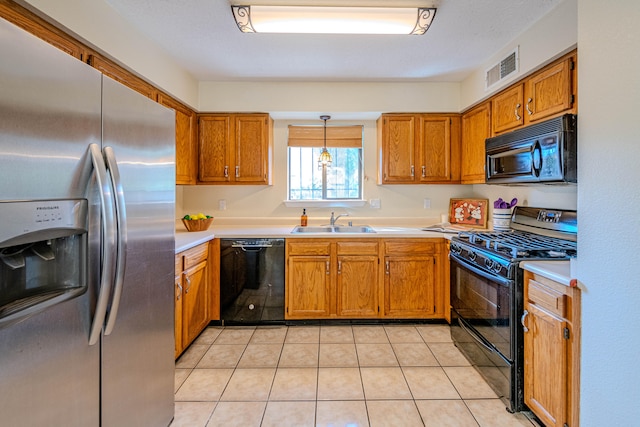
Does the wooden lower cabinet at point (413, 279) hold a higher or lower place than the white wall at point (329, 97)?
lower

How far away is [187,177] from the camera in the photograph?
9.49 ft

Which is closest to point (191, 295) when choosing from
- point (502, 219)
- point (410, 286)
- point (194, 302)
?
point (194, 302)

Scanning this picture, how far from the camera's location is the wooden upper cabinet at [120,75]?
1793 millimetres

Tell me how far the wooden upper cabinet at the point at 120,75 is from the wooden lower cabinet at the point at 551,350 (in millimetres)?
2649

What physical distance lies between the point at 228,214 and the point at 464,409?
2720mm

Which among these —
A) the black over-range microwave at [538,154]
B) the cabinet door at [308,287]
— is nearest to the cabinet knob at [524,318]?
the black over-range microwave at [538,154]

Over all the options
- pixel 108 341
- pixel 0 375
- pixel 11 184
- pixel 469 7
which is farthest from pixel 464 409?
pixel 469 7

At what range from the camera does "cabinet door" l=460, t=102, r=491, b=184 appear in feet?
9.00

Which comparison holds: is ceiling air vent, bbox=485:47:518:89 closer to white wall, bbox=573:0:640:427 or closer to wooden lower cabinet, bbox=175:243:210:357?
white wall, bbox=573:0:640:427

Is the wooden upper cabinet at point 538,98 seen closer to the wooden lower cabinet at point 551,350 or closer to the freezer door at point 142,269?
the wooden lower cabinet at point 551,350

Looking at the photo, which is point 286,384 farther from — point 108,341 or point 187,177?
point 187,177

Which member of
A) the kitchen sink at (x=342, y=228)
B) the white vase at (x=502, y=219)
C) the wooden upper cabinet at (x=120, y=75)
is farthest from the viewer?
the kitchen sink at (x=342, y=228)

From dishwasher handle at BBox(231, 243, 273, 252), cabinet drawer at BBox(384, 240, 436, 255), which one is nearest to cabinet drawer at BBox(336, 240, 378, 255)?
cabinet drawer at BBox(384, 240, 436, 255)

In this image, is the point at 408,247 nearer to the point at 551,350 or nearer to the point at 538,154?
the point at 538,154
